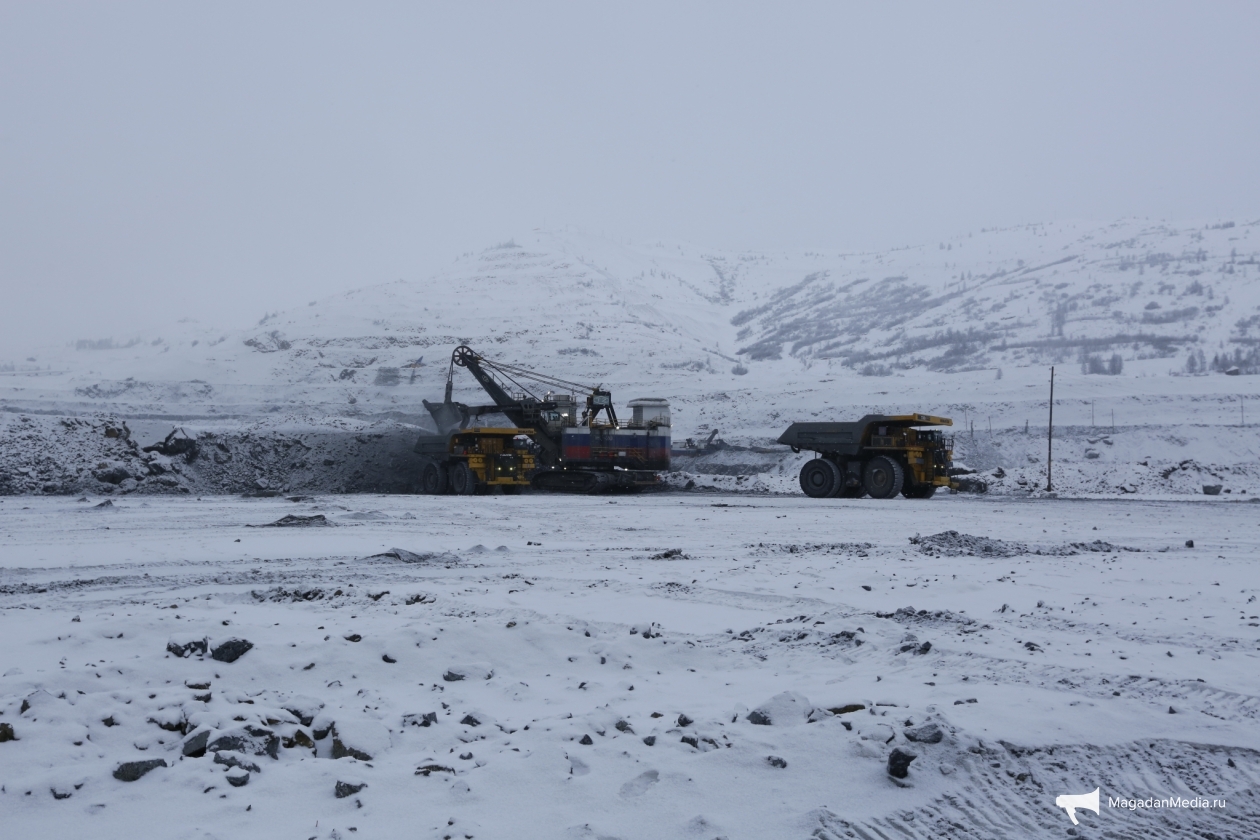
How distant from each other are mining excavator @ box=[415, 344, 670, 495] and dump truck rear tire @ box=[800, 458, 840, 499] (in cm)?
480

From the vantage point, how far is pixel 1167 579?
1077 cm

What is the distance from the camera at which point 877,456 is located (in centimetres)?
2600

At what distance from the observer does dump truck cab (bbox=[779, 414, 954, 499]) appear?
25.3 m

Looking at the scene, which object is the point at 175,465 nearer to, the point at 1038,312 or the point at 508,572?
the point at 508,572

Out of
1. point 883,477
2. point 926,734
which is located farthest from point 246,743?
point 883,477

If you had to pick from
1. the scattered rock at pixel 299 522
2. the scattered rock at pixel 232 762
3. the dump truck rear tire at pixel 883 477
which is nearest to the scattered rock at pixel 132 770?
the scattered rock at pixel 232 762

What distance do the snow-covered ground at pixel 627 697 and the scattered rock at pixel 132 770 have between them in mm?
76

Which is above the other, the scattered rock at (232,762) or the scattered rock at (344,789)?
the scattered rock at (232,762)

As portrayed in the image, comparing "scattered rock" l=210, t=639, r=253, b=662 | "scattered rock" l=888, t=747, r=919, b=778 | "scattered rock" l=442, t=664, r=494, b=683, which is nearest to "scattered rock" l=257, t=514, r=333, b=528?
"scattered rock" l=210, t=639, r=253, b=662

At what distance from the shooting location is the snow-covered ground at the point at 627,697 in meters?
4.62

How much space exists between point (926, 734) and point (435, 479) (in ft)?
81.8

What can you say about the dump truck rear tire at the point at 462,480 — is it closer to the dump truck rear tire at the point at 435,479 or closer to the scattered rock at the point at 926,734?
the dump truck rear tire at the point at 435,479

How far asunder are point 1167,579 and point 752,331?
276ft

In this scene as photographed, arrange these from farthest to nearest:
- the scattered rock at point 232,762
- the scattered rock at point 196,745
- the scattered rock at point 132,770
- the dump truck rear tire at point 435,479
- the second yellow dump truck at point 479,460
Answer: the dump truck rear tire at point 435,479 < the second yellow dump truck at point 479,460 < the scattered rock at point 196,745 < the scattered rock at point 232,762 < the scattered rock at point 132,770
